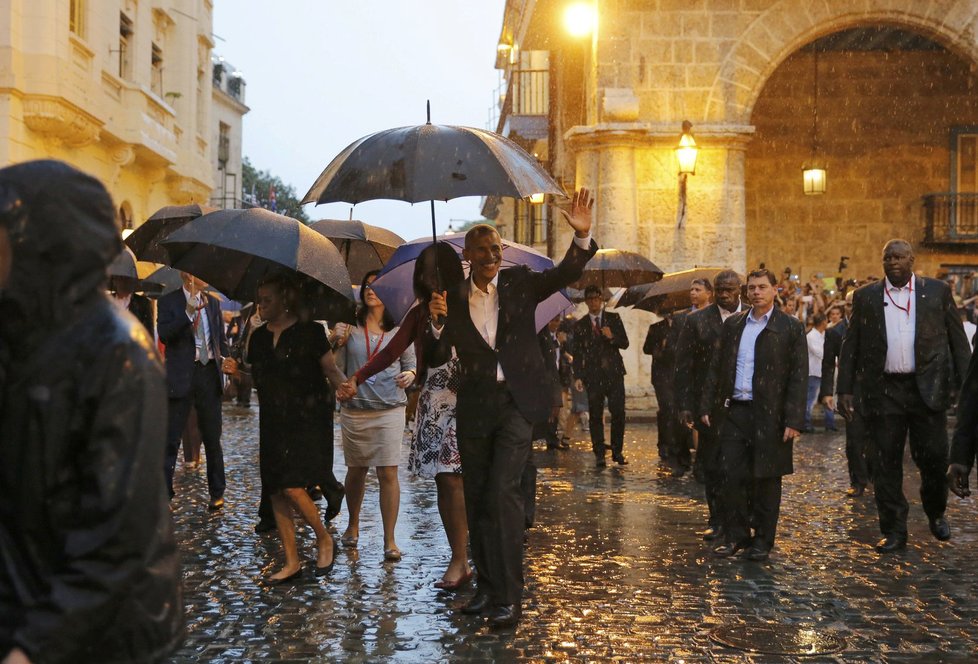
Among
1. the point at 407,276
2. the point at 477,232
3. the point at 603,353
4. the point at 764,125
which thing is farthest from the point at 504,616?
the point at 764,125

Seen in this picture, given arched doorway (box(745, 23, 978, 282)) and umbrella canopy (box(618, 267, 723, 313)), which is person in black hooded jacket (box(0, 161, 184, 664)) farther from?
arched doorway (box(745, 23, 978, 282))

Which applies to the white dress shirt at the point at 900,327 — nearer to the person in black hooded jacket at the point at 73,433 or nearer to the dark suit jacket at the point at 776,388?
the dark suit jacket at the point at 776,388

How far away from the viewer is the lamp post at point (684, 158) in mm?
18891

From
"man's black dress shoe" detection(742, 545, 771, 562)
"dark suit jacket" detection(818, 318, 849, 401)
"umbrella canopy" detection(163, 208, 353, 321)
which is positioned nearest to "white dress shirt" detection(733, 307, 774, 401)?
"man's black dress shoe" detection(742, 545, 771, 562)

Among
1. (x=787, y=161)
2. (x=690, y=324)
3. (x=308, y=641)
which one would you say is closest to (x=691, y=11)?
(x=787, y=161)

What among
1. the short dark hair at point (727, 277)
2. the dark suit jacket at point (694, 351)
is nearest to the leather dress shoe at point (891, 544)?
the dark suit jacket at point (694, 351)

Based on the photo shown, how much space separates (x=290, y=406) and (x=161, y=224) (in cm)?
303

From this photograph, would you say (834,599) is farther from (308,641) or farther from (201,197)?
(201,197)

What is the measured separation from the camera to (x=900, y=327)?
8.09 m

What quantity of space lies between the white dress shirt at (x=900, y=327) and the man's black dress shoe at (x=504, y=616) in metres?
3.51

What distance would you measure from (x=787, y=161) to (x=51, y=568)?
75.9 ft

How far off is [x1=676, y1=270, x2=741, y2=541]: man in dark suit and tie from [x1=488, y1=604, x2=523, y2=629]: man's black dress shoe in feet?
10.4

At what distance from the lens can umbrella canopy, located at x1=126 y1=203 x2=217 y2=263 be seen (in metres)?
9.27

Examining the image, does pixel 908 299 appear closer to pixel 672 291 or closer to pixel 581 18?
pixel 672 291
